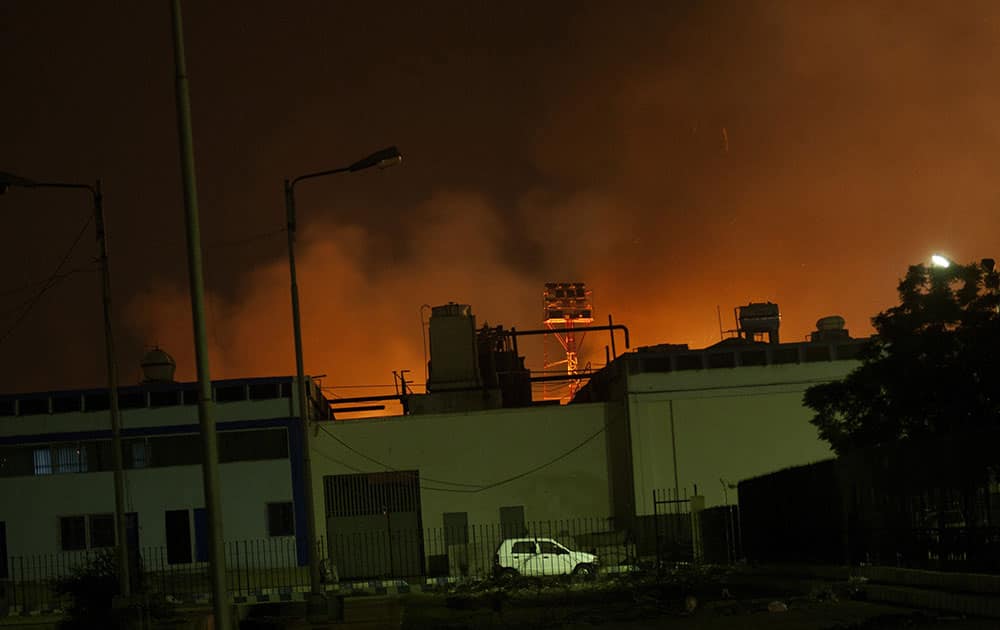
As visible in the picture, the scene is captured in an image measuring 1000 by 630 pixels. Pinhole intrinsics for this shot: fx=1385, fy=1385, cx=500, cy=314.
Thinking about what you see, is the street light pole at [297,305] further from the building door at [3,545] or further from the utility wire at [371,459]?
the building door at [3,545]

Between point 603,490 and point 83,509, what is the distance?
17644mm

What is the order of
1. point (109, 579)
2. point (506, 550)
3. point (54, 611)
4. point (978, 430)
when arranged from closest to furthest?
point (978, 430) → point (109, 579) → point (54, 611) → point (506, 550)

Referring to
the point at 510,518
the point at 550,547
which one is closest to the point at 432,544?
the point at 510,518

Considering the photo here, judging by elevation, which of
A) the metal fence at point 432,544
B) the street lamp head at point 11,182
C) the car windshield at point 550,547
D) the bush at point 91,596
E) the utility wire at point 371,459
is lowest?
the metal fence at point 432,544

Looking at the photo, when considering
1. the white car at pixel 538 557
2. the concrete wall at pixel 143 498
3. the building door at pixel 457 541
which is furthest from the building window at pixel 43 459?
the white car at pixel 538 557

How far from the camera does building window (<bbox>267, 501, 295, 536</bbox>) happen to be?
46.5 metres

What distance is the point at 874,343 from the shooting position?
31.3m

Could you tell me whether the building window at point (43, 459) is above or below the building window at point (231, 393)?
below

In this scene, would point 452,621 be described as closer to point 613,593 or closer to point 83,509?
point 613,593

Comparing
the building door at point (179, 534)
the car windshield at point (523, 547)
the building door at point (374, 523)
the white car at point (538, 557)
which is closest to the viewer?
the white car at point (538, 557)

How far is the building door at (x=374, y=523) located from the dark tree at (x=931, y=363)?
63.0 feet

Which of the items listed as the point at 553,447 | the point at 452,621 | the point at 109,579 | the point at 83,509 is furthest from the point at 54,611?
the point at 553,447

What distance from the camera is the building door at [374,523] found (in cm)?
4609

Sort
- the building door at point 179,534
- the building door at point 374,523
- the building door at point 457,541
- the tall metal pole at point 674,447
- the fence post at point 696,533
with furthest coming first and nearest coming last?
the building door at point 179,534
the building door at point 374,523
the tall metal pole at point 674,447
the building door at point 457,541
the fence post at point 696,533
